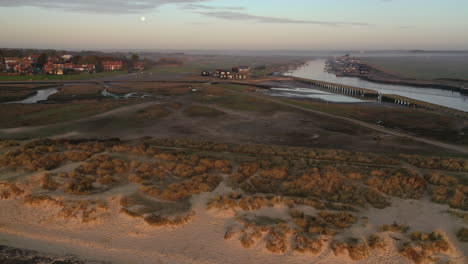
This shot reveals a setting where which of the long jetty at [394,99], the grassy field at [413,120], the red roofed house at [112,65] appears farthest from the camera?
the red roofed house at [112,65]

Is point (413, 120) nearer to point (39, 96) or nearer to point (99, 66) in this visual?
point (39, 96)

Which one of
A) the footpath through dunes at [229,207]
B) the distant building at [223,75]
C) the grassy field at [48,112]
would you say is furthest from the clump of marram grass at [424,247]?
the distant building at [223,75]

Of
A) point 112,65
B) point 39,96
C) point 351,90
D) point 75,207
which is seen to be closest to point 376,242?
point 75,207

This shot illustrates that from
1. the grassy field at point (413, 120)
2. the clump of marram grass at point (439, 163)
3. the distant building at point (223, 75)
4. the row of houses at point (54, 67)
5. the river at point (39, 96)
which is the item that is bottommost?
the clump of marram grass at point (439, 163)

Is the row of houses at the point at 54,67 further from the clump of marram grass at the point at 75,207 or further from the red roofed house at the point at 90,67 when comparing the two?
the clump of marram grass at the point at 75,207

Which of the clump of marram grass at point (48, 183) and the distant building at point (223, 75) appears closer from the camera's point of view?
the clump of marram grass at point (48, 183)

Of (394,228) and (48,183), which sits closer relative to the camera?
(394,228)

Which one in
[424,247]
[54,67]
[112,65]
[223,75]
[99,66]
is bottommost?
[424,247]

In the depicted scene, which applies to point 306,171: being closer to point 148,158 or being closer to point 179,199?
point 179,199
